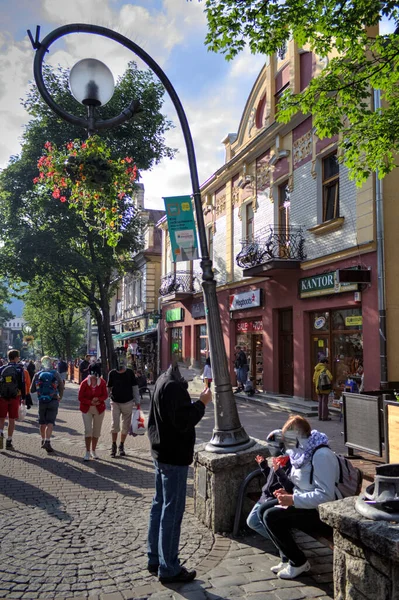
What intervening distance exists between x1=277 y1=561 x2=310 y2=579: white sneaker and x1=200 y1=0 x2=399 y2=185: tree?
579cm

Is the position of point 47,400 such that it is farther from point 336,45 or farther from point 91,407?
point 336,45

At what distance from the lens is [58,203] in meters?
21.0

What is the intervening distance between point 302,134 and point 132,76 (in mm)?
10686

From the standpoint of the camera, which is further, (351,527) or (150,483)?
(150,483)

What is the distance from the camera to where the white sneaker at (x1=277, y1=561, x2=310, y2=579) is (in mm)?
3816

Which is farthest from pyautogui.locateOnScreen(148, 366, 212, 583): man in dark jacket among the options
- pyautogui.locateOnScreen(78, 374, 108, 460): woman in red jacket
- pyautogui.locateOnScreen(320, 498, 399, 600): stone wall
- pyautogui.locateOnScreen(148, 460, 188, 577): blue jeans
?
pyautogui.locateOnScreen(78, 374, 108, 460): woman in red jacket

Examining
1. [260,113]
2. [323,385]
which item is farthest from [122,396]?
[260,113]

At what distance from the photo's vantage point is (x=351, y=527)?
2697mm

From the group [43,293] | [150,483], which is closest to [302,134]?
[150,483]

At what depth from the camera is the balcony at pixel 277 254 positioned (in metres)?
15.2

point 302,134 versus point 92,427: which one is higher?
point 302,134

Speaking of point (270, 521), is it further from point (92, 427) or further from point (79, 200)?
point (92, 427)

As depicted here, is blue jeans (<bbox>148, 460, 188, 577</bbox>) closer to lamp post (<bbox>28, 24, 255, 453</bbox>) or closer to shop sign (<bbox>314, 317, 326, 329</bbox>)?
lamp post (<bbox>28, 24, 255, 453</bbox>)

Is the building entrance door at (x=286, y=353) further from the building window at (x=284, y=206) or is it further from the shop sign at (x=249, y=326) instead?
the building window at (x=284, y=206)
